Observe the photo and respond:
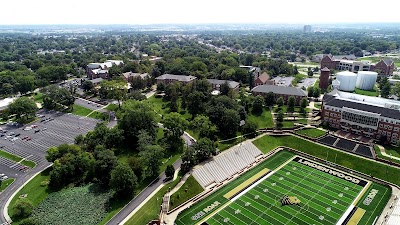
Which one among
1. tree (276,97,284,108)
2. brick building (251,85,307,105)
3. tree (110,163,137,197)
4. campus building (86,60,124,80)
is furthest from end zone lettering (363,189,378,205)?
campus building (86,60,124,80)

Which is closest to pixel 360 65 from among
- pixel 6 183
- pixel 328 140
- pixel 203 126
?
pixel 328 140

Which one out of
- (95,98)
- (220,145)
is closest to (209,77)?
(95,98)

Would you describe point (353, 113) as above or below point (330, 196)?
above

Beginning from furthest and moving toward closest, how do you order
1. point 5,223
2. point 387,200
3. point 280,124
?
point 280,124, point 387,200, point 5,223

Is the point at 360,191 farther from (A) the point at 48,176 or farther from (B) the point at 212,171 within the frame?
(A) the point at 48,176

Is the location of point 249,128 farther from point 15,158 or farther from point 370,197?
point 15,158

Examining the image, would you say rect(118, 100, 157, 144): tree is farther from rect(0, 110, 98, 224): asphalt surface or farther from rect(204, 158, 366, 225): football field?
rect(204, 158, 366, 225): football field

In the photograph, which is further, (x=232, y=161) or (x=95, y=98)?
(x=95, y=98)
